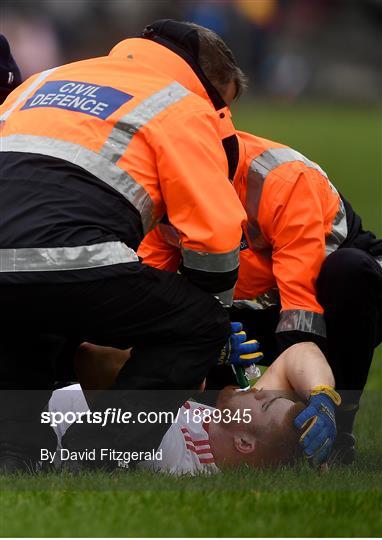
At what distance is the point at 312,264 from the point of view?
5203 millimetres

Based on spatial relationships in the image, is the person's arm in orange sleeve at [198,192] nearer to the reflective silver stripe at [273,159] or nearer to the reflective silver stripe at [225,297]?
the reflective silver stripe at [225,297]

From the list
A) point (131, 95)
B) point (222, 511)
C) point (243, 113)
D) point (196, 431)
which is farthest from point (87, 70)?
point (243, 113)

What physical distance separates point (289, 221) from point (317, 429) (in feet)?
2.91

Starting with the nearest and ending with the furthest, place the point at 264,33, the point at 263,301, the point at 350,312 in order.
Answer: the point at 350,312 < the point at 263,301 < the point at 264,33

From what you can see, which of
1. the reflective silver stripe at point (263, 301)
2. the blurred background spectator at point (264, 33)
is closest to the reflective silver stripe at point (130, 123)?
the reflective silver stripe at point (263, 301)

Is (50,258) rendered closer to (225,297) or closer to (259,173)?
(225,297)

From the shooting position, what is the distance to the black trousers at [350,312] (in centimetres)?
515

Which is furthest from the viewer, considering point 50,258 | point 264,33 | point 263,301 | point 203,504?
point 264,33

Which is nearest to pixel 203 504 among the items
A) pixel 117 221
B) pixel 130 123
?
pixel 117 221

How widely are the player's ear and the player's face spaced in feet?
0.13

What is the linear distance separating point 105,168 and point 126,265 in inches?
12.9

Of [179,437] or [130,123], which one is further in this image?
[179,437]

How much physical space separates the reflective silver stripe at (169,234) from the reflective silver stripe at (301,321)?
51cm

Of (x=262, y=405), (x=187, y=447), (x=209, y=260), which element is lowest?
(x=187, y=447)
